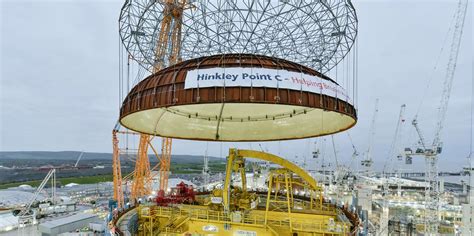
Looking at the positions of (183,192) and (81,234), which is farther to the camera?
(81,234)

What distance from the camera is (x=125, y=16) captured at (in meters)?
20.5

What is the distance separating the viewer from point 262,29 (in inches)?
890

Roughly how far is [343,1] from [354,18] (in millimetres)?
1561

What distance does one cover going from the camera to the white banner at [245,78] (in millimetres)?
12093

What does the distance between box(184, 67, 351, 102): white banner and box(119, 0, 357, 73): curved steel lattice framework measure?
25.2 feet

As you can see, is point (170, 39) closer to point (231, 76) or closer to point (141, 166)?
point (141, 166)

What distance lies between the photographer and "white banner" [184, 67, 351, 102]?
39.7 ft

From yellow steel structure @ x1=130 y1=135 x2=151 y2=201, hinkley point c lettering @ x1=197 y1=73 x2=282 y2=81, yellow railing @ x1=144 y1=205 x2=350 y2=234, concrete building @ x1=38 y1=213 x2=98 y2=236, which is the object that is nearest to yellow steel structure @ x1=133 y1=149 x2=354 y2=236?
yellow railing @ x1=144 y1=205 x2=350 y2=234

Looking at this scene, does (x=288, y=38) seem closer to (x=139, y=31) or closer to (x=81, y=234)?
(x=139, y=31)

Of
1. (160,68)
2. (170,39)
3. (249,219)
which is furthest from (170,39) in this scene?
(249,219)

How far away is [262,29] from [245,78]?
12183mm

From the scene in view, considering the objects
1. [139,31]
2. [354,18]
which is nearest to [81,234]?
[139,31]

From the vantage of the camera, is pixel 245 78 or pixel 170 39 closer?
pixel 245 78

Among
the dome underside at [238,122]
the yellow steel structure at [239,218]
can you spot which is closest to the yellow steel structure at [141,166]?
the dome underside at [238,122]
